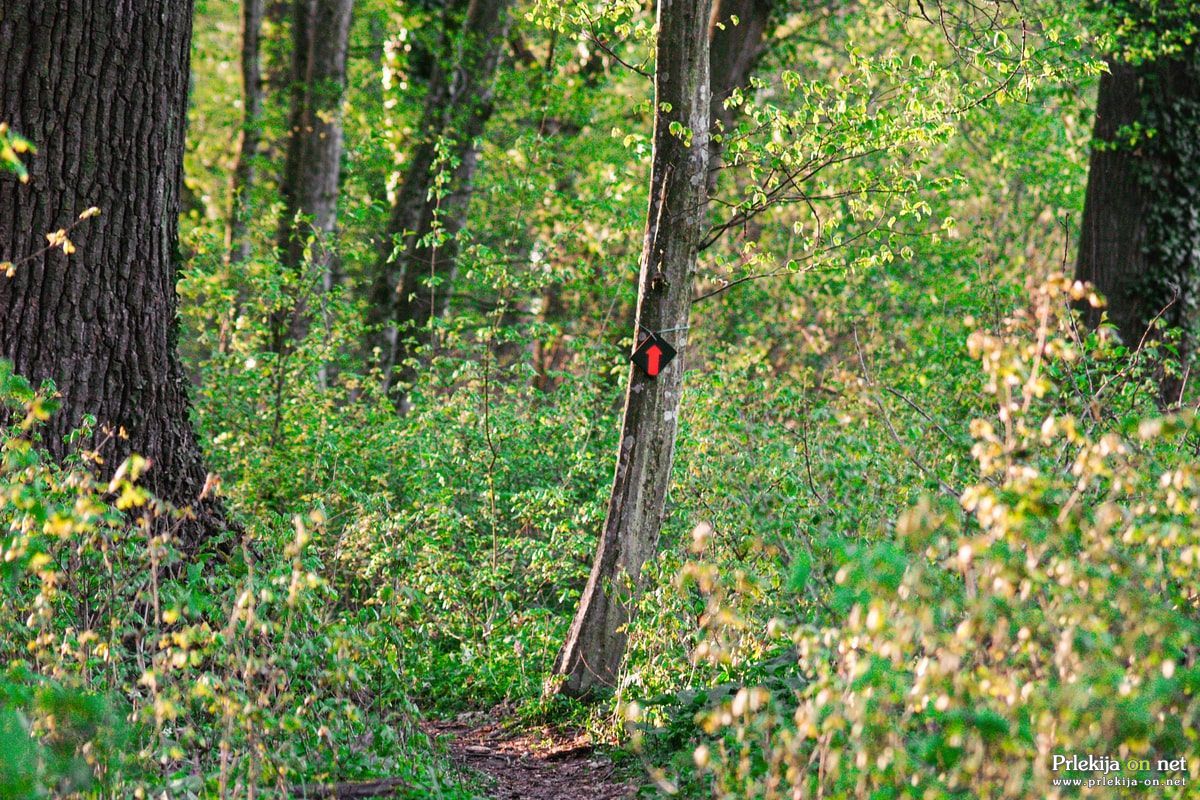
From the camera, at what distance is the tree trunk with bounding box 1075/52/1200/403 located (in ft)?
39.3

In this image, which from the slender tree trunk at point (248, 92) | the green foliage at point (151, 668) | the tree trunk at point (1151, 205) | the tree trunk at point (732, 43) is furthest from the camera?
the slender tree trunk at point (248, 92)

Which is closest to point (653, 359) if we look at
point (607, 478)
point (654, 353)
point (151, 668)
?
point (654, 353)

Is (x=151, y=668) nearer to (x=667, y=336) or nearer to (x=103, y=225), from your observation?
(x=103, y=225)

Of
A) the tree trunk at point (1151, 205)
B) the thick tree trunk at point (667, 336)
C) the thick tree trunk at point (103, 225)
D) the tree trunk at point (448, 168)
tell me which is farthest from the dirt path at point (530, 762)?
the tree trunk at point (1151, 205)

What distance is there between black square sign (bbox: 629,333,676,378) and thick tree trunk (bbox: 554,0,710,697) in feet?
0.19

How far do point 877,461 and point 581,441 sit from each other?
348 cm

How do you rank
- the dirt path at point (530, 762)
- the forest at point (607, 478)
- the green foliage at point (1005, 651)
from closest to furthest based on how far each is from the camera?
the green foliage at point (1005, 651) → the forest at point (607, 478) → the dirt path at point (530, 762)

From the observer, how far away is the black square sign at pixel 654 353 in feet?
21.8

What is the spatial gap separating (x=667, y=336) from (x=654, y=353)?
0.12 m

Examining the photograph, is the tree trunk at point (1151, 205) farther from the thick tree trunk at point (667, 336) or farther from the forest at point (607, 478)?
the thick tree trunk at point (667, 336)

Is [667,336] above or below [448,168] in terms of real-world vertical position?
below

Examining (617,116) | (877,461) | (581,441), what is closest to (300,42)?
(617,116)

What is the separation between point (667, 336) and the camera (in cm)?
667

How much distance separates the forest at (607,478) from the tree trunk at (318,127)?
8 cm
